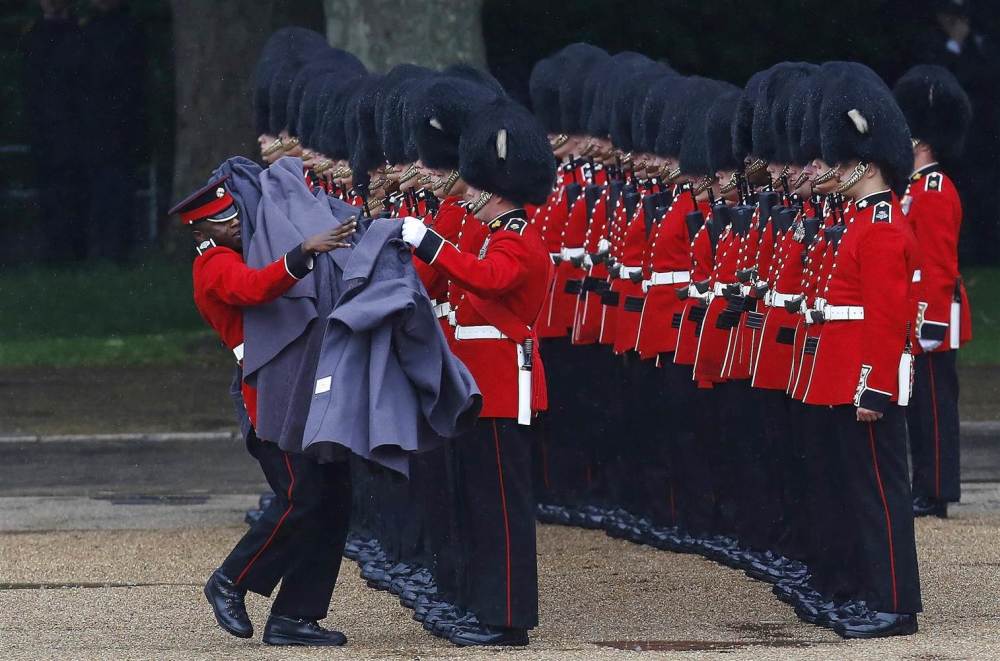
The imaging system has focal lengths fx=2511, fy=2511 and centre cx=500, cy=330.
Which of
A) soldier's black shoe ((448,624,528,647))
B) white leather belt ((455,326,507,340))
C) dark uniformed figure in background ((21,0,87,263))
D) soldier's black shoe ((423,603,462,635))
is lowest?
soldier's black shoe ((448,624,528,647))

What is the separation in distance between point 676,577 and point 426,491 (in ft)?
3.91

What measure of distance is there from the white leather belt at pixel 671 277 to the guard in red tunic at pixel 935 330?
1.11 metres

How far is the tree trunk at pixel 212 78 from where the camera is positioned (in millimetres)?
17812

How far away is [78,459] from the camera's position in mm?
12234

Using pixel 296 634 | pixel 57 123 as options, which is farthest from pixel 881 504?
pixel 57 123

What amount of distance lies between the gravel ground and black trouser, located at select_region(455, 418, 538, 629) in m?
0.16

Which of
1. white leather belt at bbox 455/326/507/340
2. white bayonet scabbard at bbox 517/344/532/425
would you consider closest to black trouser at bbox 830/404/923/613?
white bayonet scabbard at bbox 517/344/532/425

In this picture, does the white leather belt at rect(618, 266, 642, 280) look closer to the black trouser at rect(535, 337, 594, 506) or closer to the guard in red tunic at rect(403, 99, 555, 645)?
the black trouser at rect(535, 337, 594, 506)

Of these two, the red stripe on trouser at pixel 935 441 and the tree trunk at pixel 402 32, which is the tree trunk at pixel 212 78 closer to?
the tree trunk at pixel 402 32

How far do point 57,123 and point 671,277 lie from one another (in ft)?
35.1

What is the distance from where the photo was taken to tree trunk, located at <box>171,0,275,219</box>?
17.8m

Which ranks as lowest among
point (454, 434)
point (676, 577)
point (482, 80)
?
point (676, 577)

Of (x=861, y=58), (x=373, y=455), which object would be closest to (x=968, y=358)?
(x=861, y=58)

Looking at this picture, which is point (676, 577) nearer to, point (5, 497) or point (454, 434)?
point (454, 434)
